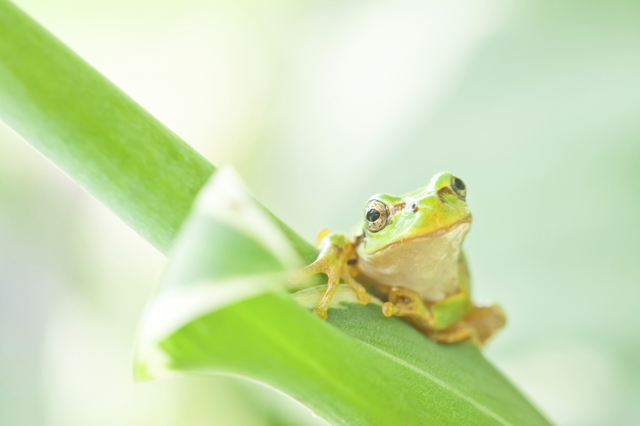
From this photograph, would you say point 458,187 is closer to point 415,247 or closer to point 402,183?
point 415,247

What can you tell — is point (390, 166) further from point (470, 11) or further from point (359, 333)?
point (359, 333)

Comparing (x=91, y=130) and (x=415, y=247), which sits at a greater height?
(x=415, y=247)

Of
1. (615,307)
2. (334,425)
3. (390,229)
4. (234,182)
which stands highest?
(615,307)

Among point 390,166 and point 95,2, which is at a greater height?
point 95,2

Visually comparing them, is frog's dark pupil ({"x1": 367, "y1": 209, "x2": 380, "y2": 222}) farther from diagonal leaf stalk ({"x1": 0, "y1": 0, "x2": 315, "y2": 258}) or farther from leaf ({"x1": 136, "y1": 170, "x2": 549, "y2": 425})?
diagonal leaf stalk ({"x1": 0, "y1": 0, "x2": 315, "y2": 258})

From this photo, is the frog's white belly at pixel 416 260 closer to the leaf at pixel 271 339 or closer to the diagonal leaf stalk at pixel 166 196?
the leaf at pixel 271 339

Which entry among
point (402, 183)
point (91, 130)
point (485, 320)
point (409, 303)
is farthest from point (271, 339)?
point (402, 183)

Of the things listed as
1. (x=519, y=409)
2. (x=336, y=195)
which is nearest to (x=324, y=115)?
(x=336, y=195)

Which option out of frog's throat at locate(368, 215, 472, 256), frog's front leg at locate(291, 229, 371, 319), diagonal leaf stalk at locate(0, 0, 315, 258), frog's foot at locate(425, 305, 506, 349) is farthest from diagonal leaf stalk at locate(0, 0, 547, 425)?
frog's foot at locate(425, 305, 506, 349)
